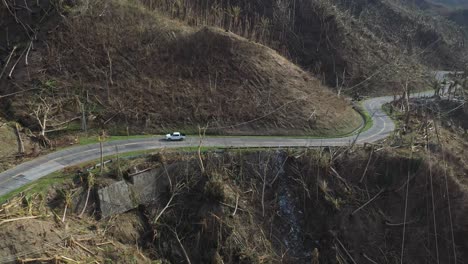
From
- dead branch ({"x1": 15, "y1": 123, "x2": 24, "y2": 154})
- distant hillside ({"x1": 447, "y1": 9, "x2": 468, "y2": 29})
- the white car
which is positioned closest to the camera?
dead branch ({"x1": 15, "y1": 123, "x2": 24, "y2": 154})

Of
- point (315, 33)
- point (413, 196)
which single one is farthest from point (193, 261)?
point (315, 33)

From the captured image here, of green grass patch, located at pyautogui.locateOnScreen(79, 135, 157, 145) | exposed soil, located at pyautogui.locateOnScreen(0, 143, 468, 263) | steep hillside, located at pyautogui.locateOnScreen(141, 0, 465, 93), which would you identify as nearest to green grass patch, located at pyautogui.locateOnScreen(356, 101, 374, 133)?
steep hillside, located at pyautogui.locateOnScreen(141, 0, 465, 93)

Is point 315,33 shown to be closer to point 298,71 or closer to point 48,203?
point 298,71

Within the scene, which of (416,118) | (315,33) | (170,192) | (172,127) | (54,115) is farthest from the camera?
(315,33)

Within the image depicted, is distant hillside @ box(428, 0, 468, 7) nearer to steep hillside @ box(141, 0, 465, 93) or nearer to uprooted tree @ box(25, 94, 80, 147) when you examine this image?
steep hillside @ box(141, 0, 465, 93)

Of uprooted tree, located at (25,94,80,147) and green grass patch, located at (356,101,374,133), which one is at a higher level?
uprooted tree, located at (25,94,80,147)

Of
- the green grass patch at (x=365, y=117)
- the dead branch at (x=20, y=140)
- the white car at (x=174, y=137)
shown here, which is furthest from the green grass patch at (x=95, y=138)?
the green grass patch at (x=365, y=117)

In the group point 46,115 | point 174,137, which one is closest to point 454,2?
point 174,137
